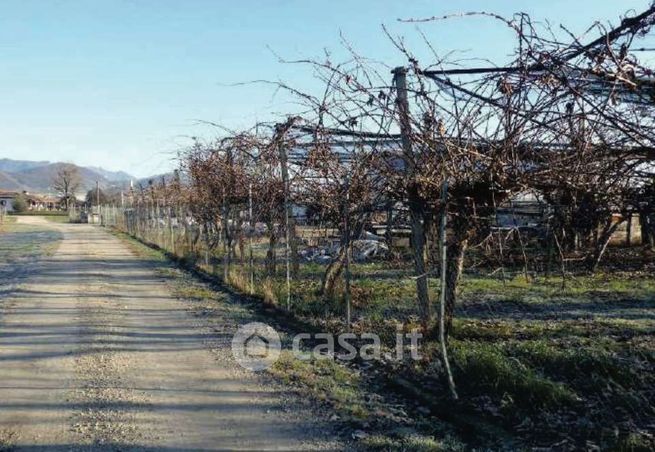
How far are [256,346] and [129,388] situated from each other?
1.88 m

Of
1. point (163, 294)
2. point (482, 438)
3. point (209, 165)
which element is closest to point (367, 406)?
point (482, 438)

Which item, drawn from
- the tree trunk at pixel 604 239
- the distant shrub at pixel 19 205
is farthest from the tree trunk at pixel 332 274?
the distant shrub at pixel 19 205

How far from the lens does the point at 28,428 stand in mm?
4273

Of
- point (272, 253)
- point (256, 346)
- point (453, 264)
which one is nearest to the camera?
point (453, 264)

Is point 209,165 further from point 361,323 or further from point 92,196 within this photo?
point 92,196

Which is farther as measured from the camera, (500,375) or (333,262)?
(333,262)

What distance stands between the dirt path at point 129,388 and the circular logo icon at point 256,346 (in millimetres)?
171

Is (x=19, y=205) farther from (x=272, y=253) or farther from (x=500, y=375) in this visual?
(x=500, y=375)

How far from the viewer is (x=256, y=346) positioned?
268 inches

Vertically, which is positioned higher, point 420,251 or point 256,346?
point 420,251

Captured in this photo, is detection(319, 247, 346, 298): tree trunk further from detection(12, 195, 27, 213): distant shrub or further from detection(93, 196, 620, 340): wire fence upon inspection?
detection(12, 195, 27, 213): distant shrub

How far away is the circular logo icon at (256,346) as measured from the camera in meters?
6.08

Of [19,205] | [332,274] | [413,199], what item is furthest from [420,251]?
[19,205]

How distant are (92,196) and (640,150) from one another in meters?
75.1
